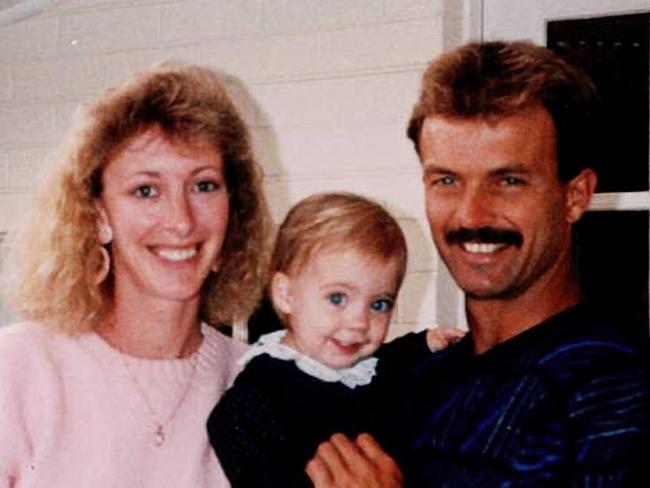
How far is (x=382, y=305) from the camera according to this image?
1911 mm

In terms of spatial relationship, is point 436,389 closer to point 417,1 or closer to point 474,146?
point 474,146

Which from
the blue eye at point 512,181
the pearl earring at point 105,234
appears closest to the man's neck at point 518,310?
the blue eye at point 512,181

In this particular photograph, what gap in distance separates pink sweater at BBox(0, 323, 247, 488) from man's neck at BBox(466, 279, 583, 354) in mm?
526

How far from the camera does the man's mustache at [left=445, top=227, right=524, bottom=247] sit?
5.51 ft

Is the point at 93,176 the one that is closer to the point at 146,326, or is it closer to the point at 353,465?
the point at 146,326

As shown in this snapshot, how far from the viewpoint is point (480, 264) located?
1699 millimetres

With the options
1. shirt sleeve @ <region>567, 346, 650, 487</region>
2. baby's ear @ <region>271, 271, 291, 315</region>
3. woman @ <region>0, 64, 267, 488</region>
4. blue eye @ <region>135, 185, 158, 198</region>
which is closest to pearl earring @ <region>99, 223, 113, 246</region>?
woman @ <region>0, 64, 267, 488</region>

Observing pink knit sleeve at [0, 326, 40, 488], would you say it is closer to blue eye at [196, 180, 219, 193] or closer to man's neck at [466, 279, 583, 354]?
blue eye at [196, 180, 219, 193]

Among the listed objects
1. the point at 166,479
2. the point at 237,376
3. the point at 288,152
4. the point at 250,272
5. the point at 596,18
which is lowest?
the point at 166,479

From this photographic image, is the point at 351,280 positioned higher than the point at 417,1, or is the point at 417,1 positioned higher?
the point at 417,1

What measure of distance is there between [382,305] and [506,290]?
27 centimetres

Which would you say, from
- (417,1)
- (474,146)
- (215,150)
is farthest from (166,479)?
(417,1)

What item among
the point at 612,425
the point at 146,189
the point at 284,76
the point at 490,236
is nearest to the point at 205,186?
the point at 146,189

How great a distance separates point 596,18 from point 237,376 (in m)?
1.48
